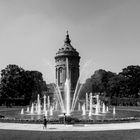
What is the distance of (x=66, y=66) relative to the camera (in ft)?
273

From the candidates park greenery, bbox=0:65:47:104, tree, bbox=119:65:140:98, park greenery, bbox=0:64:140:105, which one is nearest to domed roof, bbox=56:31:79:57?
park greenery, bbox=0:65:47:104

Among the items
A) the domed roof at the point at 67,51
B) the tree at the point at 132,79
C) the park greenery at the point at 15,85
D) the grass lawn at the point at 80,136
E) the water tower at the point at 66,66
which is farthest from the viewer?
the tree at the point at 132,79

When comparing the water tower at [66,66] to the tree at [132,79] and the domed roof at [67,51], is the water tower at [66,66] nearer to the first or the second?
the domed roof at [67,51]

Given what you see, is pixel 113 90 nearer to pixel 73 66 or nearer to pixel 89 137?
pixel 73 66

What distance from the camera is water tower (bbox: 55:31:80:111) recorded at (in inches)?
3310

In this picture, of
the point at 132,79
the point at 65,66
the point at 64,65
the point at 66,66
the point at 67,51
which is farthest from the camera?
the point at 132,79

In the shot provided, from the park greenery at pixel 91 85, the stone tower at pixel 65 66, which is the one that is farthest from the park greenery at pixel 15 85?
the stone tower at pixel 65 66

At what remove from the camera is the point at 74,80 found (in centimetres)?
8469

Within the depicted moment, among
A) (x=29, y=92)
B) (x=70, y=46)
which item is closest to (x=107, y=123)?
(x=70, y=46)

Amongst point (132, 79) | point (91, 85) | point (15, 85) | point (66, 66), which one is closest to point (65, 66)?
point (66, 66)

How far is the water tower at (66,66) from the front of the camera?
8406 cm

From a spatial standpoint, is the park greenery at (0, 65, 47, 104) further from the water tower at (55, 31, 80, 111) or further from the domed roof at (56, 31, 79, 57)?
the domed roof at (56, 31, 79, 57)

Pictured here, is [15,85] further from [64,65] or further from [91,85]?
A: [91,85]

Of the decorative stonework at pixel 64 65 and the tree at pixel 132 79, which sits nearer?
the decorative stonework at pixel 64 65
